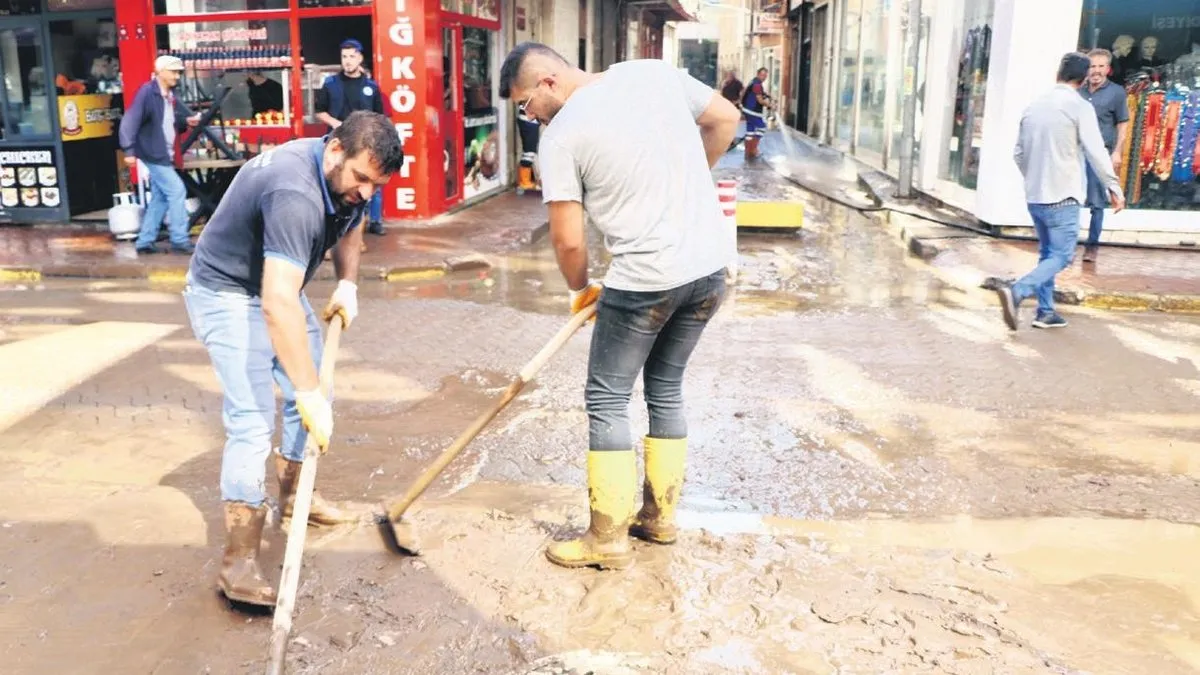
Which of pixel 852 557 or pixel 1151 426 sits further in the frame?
pixel 1151 426

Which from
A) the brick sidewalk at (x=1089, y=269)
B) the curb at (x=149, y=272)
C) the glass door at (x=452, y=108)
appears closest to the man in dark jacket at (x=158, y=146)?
the curb at (x=149, y=272)

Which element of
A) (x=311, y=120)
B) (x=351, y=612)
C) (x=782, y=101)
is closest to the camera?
(x=351, y=612)

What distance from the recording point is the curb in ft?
30.3

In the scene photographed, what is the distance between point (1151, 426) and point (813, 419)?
1.74m

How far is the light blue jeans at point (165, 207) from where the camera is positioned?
9750 millimetres

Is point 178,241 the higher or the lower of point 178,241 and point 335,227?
the lower

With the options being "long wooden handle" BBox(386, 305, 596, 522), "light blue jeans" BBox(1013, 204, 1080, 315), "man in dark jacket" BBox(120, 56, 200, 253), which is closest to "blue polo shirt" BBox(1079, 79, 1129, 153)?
"light blue jeans" BBox(1013, 204, 1080, 315)

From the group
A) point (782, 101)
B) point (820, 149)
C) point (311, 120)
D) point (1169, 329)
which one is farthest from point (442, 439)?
point (782, 101)

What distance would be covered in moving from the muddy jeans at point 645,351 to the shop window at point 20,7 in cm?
1085

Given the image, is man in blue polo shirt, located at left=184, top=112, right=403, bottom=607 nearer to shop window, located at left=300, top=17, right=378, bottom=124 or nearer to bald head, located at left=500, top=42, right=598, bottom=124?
bald head, located at left=500, top=42, right=598, bottom=124

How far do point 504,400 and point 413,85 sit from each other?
833cm

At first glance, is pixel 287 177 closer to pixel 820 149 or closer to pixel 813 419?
pixel 813 419

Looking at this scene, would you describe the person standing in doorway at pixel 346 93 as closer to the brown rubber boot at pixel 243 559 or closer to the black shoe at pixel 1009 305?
the black shoe at pixel 1009 305

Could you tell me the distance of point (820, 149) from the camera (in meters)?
25.4
